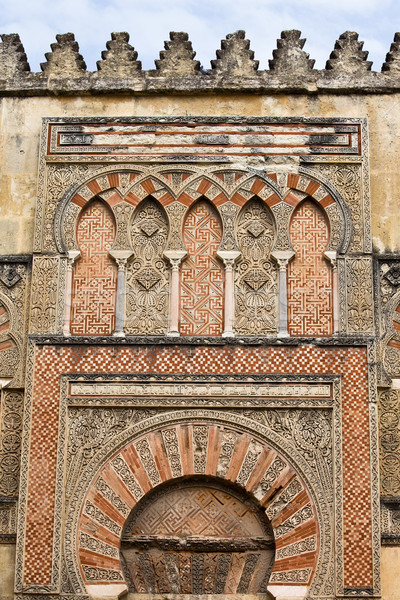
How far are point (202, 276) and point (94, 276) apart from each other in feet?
3.45

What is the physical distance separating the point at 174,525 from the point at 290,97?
4.42 meters

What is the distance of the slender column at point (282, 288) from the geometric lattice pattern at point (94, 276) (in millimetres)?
1592

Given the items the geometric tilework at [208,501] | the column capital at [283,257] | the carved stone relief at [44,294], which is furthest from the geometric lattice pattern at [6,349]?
the column capital at [283,257]

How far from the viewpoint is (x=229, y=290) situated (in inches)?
438

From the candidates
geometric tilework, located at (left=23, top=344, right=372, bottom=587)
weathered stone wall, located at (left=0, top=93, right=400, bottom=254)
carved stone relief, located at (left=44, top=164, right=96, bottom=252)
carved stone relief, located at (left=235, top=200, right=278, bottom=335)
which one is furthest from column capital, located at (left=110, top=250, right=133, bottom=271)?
carved stone relief, located at (left=235, top=200, right=278, bottom=335)

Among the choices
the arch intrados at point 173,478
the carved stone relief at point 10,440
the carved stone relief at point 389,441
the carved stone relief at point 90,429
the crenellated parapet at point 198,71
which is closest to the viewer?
the arch intrados at point 173,478

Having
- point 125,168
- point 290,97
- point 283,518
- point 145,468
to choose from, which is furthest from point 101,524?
point 290,97

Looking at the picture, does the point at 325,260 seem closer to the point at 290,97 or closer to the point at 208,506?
the point at 290,97

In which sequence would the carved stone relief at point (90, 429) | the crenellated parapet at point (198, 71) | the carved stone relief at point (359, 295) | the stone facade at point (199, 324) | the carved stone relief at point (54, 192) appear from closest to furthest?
the stone facade at point (199, 324) → the carved stone relief at point (90, 429) → the carved stone relief at point (359, 295) → the carved stone relief at point (54, 192) → the crenellated parapet at point (198, 71)

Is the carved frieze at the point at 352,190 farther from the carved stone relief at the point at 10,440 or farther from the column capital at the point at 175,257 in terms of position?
the carved stone relief at the point at 10,440

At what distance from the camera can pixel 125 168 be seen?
11477 mm

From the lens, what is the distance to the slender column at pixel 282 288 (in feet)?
36.1

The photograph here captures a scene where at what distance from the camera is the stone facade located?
34.4 ft

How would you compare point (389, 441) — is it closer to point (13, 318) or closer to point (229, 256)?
point (229, 256)
